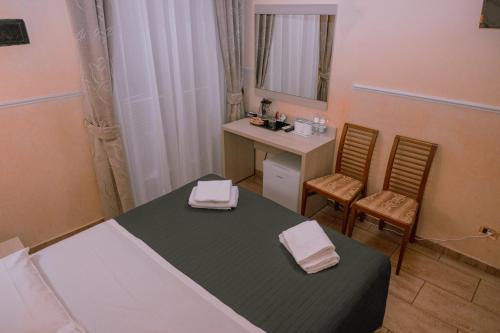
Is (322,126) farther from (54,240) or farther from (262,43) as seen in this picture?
(54,240)

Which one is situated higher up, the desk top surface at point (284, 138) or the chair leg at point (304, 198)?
the desk top surface at point (284, 138)

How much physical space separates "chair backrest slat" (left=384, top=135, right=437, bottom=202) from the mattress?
95 centimetres

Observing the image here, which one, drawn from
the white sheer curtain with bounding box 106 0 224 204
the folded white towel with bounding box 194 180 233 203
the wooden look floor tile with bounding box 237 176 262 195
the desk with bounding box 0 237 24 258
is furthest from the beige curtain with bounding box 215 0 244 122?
the desk with bounding box 0 237 24 258

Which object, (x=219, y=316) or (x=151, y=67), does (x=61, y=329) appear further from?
(x=151, y=67)

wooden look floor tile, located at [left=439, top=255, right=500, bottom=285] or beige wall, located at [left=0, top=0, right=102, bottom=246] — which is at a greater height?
beige wall, located at [left=0, top=0, right=102, bottom=246]

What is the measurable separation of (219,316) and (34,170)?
1845mm

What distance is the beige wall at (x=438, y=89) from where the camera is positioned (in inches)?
85.6

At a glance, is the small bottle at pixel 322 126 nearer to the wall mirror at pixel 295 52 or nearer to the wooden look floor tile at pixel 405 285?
the wall mirror at pixel 295 52

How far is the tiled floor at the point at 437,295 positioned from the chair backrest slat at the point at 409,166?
19.1 inches

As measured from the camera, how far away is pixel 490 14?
1.96 m

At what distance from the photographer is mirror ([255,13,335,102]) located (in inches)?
112

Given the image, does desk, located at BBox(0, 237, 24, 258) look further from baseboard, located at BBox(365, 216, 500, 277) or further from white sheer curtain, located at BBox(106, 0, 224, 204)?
baseboard, located at BBox(365, 216, 500, 277)

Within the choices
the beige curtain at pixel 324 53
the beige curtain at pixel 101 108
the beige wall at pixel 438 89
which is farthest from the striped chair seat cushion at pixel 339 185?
the beige curtain at pixel 101 108

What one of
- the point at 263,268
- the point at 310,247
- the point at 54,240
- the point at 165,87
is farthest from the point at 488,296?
the point at 54,240
